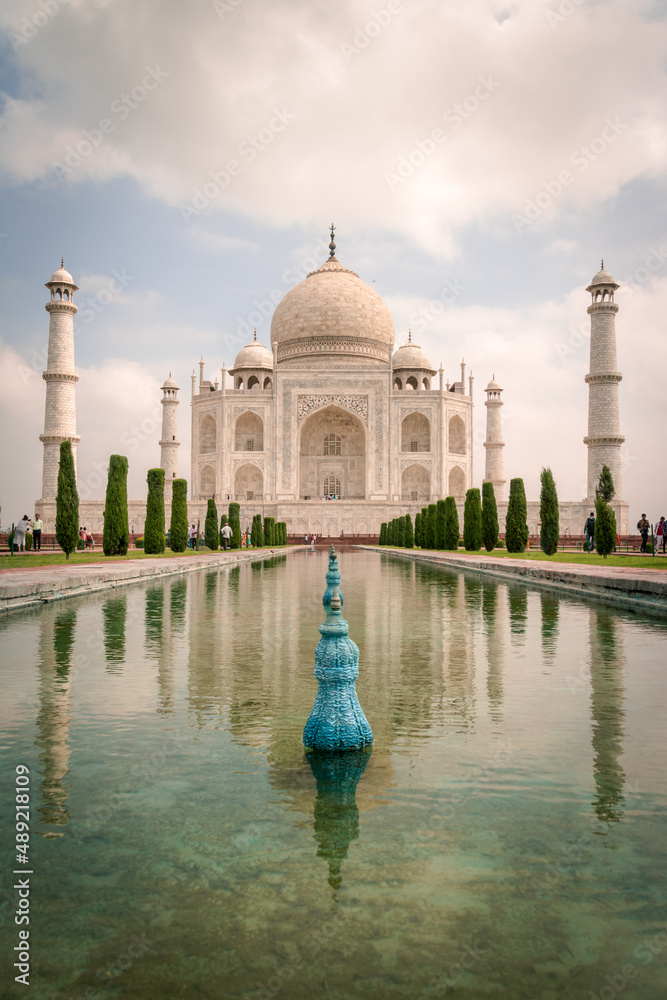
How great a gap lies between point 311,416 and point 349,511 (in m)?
7.53

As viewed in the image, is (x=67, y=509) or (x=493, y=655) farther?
(x=67, y=509)

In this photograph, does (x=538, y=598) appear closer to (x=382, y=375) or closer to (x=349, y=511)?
(x=349, y=511)

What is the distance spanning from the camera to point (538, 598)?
7.68 meters

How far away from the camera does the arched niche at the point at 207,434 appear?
38003 mm

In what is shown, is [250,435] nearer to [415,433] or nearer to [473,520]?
[415,433]

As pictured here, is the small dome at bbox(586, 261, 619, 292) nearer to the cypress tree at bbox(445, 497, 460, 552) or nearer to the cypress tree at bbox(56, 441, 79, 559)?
the cypress tree at bbox(445, 497, 460, 552)

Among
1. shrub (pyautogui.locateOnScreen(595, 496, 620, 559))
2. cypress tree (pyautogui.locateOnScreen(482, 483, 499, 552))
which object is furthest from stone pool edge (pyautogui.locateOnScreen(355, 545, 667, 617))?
cypress tree (pyautogui.locateOnScreen(482, 483, 499, 552))

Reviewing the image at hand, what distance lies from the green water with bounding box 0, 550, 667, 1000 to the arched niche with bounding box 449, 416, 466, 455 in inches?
1378

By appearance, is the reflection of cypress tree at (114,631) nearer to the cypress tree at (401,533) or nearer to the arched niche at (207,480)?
the cypress tree at (401,533)

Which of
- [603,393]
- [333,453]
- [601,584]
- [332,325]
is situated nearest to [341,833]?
[601,584]

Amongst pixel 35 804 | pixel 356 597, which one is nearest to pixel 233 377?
pixel 356 597

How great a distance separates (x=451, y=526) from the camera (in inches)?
808

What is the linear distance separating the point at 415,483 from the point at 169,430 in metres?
12.9

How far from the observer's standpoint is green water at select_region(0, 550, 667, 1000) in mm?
1286
